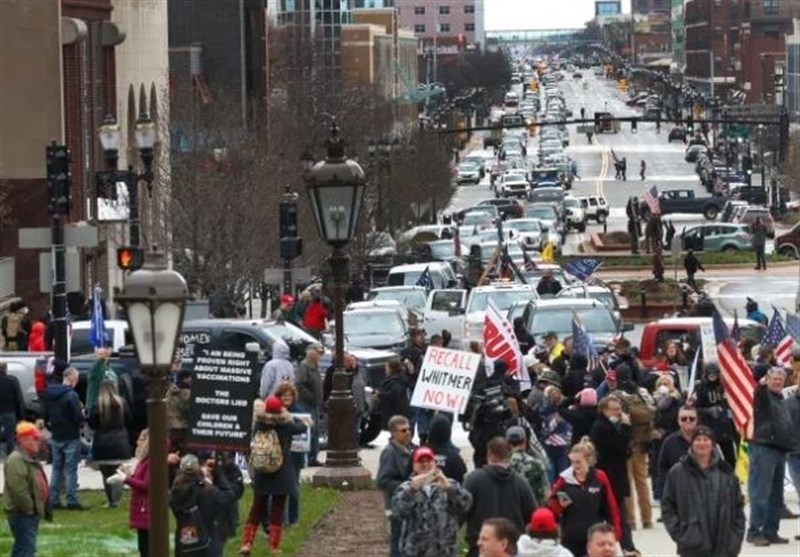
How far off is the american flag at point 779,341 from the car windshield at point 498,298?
12710 mm

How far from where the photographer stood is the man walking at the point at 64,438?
958 inches

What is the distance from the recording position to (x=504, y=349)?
2953cm

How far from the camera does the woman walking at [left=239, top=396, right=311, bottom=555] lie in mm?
20375

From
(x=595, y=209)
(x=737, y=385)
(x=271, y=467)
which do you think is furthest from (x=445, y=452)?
(x=595, y=209)

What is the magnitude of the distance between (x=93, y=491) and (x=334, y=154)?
4314 mm

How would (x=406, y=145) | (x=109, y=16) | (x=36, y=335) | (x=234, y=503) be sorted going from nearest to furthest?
1. (x=234, y=503)
2. (x=36, y=335)
3. (x=109, y=16)
4. (x=406, y=145)

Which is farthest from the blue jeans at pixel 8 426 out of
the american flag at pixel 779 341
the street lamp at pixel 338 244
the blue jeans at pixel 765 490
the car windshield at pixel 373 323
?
the car windshield at pixel 373 323

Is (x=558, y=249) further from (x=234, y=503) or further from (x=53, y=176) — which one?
(x=234, y=503)

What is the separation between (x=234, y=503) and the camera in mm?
18141

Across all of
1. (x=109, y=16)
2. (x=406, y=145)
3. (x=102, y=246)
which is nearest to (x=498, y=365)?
(x=102, y=246)

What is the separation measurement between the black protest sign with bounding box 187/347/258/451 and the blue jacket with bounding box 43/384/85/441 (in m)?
3.61

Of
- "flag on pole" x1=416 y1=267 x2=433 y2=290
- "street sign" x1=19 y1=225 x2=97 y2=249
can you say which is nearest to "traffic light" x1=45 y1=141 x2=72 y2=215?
"street sign" x1=19 y1=225 x2=97 y2=249

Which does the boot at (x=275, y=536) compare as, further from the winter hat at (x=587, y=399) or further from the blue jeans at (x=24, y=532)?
the winter hat at (x=587, y=399)

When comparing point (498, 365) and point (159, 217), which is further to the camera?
point (159, 217)
